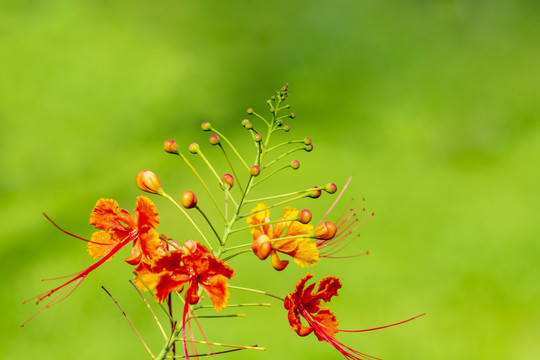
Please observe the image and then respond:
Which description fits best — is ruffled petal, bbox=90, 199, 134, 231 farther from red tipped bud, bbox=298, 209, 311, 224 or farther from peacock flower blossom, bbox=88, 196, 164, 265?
red tipped bud, bbox=298, 209, 311, 224

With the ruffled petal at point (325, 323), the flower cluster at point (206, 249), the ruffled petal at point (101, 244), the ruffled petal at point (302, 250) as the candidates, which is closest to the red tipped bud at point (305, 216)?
the flower cluster at point (206, 249)

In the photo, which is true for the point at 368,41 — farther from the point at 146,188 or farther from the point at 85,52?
the point at 146,188

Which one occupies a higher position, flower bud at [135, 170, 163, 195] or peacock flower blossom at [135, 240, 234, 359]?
flower bud at [135, 170, 163, 195]

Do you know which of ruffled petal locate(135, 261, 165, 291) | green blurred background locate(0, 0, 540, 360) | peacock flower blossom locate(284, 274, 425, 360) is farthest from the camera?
green blurred background locate(0, 0, 540, 360)

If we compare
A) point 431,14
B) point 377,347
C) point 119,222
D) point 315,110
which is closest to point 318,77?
point 315,110

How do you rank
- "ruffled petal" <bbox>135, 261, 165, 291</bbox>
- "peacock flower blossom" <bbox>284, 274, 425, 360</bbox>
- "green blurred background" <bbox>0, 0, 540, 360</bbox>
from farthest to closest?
"green blurred background" <bbox>0, 0, 540, 360</bbox> → "peacock flower blossom" <bbox>284, 274, 425, 360</bbox> → "ruffled petal" <bbox>135, 261, 165, 291</bbox>

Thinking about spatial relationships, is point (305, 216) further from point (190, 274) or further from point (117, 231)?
point (117, 231)

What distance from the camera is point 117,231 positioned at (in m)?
1.02

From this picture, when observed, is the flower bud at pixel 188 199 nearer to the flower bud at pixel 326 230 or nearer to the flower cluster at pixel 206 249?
the flower cluster at pixel 206 249

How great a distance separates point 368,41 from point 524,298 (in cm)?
126

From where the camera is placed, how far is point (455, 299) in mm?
2199

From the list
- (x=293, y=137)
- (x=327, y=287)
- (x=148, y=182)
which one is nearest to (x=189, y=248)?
(x=148, y=182)

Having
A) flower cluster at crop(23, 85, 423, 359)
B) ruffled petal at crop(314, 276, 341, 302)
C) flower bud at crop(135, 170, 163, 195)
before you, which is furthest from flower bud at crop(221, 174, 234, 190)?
ruffled petal at crop(314, 276, 341, 302)

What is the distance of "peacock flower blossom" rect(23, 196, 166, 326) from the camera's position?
3.04 ft
